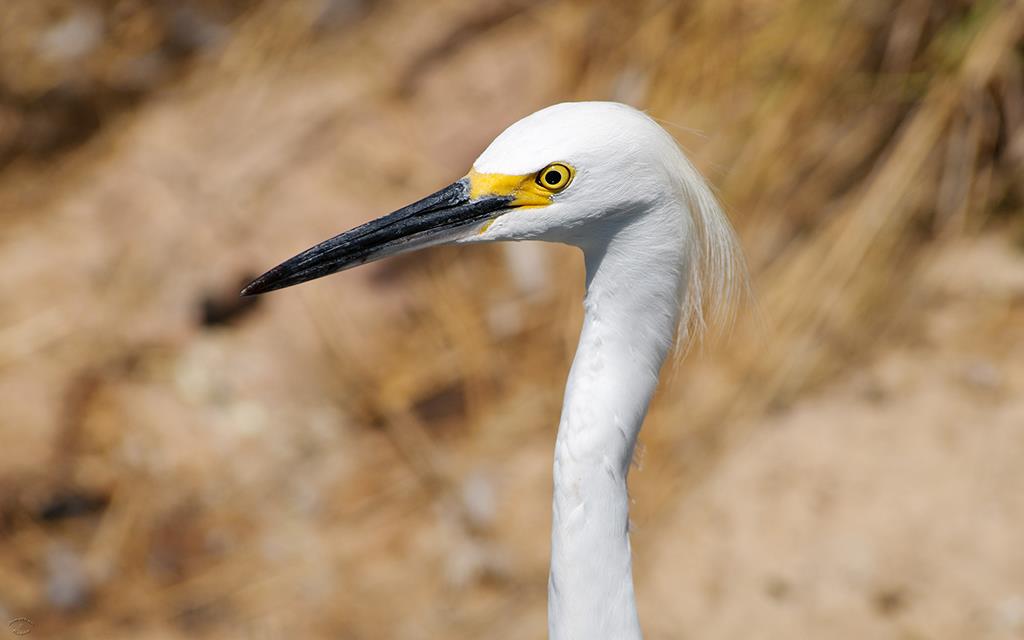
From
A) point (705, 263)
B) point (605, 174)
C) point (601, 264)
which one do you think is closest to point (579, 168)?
point (605, 174)

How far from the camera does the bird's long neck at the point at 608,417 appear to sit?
1598mm

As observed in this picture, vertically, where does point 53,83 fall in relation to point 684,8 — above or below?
above

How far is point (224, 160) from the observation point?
4.41 m

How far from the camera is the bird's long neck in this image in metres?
1.60

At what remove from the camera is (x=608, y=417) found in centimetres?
160

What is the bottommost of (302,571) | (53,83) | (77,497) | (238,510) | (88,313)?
(302,571)

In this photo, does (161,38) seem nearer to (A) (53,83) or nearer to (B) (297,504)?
(A) (53,83)

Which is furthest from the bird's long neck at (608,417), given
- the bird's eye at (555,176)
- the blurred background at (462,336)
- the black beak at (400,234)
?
the blurred background at (462,336)

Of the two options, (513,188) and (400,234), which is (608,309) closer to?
(513,188)

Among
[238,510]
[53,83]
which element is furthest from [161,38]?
[238,510]

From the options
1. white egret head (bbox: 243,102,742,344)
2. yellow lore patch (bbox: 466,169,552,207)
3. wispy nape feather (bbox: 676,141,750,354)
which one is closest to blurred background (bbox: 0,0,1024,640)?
wispy nape feather (bbox: 676,141,750,354)

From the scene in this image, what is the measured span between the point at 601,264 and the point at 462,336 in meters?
2.52

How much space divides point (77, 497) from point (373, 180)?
171 cm

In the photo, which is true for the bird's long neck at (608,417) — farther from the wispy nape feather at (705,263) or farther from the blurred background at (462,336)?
the blurred background at (462,336)
